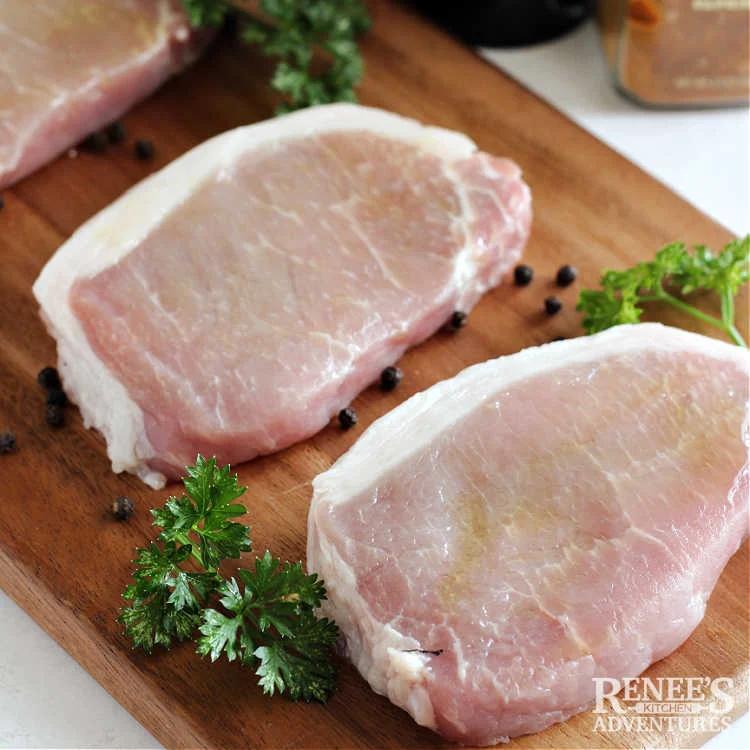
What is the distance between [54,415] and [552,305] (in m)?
1.70

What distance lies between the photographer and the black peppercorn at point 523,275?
4.21 meters

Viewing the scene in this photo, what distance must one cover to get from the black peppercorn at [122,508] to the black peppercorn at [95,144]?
157cm

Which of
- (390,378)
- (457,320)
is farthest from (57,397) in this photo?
(457,320)

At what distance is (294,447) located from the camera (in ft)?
12.6

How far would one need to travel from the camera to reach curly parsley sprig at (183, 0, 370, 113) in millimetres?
4555

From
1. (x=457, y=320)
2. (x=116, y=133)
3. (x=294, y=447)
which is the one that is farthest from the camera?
(x=116, y=133)

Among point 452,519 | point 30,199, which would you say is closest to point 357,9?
point 30,199

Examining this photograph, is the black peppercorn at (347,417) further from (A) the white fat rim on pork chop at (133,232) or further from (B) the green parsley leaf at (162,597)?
(B) the green parsley leaf at (162,597)

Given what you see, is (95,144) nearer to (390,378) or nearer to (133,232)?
(133,232)

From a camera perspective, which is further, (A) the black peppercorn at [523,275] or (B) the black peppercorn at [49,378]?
(A) the black peppercorn at [523,275]

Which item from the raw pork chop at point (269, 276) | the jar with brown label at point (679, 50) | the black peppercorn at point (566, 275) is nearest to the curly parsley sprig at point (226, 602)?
the raw pork chop at point (269, 276)

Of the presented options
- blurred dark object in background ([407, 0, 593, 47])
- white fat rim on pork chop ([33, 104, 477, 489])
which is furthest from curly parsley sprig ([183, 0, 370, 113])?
blurred dark object in background ([407, 0, 593, 47])

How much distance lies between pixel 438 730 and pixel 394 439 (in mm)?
831

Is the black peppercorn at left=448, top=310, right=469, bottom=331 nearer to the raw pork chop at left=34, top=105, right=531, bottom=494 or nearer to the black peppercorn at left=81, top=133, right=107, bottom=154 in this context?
the raw pork chop at left=34, top=105, right=531, bottom=494
